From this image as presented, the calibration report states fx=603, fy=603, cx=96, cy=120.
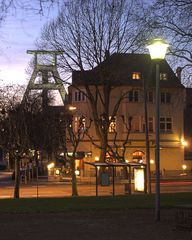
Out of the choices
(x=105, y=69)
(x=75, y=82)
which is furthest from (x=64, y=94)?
(x=105, y=69)

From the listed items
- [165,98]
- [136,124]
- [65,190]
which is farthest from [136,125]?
[65,190]

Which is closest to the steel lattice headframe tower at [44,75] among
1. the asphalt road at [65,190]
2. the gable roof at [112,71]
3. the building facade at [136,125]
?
the gable roof at [112,71]

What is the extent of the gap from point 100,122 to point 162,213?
131ft

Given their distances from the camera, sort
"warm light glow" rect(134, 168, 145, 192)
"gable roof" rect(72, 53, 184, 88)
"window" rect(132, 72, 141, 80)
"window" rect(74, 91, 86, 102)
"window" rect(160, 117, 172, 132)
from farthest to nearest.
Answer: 1. "window" rect(160, 117, 172, 132)
2. "window" rect(74, 91, 86, 102)
3. "window" rect(132, 72, 141, 80)
4. "gable roof" rect(72, 53, 184, 88)
5. "warm light glow" rect(134, 168, 145, 192)

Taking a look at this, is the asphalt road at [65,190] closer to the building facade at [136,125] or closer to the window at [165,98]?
the building facade at [136,125]

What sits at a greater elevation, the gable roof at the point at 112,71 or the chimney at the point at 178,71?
the gable roof at the point at 112,71

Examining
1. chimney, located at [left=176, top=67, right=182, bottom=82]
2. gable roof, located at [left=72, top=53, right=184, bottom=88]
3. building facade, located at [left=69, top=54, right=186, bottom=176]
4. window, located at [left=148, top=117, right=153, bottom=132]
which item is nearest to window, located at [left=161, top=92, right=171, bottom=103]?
building facade, located at [left=69, top=54, right=186, bottom=176]

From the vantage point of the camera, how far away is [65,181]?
208ft

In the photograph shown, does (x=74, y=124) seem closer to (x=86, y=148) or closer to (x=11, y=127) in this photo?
(x=86, y=148)

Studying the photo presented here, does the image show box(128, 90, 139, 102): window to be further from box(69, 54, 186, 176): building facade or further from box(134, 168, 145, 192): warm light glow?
box(134, 168, 145, 192): warm light glow

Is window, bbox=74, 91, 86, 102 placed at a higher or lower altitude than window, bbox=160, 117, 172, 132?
higher

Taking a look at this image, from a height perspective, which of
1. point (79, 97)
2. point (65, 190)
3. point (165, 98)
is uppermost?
point (79, 97)

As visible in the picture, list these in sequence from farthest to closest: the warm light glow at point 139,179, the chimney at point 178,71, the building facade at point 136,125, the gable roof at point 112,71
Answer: the building facade at point 136,125, the gable roof at point 112,71, the warm light glow at point 139,179, the chimney at point 178,71

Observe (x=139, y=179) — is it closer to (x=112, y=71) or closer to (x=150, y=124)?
(x=112, y=71)
